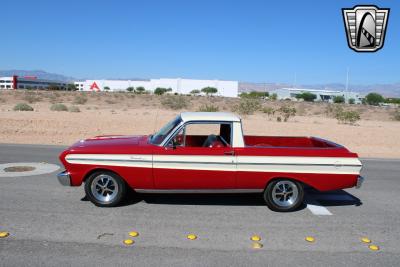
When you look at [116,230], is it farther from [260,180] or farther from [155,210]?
[260,180]

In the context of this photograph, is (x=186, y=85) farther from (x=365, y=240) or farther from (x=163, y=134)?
(x=365, y=240)

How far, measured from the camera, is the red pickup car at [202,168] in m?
6.08

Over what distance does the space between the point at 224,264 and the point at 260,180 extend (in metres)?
2.09

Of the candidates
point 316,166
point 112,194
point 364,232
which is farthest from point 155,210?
point 364,232

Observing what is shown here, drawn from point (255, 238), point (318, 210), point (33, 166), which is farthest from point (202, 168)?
point (33, 166)

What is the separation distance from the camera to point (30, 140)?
15344mm

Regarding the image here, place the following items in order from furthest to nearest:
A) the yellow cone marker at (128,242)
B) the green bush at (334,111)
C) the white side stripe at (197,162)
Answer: the green bush at (334,111)
the white side stripe at (197,162)
the yellow cone marker at (128,242)

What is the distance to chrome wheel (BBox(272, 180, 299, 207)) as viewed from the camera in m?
6.29

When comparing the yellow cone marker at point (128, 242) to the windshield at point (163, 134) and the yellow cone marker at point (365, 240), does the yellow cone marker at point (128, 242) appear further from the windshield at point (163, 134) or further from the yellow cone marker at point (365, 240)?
the yellow cone marker at point (365, 240)

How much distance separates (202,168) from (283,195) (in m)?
1.48

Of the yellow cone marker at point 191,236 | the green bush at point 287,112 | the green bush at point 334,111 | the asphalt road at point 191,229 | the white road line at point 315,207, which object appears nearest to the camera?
the asphalt road at point 191,229

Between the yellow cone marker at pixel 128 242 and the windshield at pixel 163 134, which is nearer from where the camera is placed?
the yellow cone marker at pixel 128 242

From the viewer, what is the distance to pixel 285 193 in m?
6.35

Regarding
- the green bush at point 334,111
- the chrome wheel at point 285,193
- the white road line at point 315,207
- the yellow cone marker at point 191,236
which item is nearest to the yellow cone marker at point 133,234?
the yellow cone marker at point 191,236
